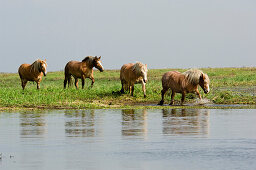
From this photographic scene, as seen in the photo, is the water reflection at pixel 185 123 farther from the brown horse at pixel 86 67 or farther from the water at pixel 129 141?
the brown horse at pixel 86 67

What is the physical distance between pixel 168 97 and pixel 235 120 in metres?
8.46

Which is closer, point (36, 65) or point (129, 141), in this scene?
point (129, 141)

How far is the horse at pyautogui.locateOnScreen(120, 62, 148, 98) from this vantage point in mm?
22984

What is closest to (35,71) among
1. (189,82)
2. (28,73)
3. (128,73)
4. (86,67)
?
(28,73)

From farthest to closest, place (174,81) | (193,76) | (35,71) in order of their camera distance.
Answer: (35,71) < (174,81) < (193,76)

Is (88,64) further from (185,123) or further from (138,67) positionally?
(185,123)

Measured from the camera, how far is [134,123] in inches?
554

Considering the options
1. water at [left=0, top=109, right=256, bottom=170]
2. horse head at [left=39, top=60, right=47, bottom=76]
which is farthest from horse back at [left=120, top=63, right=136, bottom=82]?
water at [left=0, top=109, right=256, bottom=170]

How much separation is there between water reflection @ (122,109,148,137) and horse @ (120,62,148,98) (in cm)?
524

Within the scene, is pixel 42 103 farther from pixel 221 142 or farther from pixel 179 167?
pixel 179 167

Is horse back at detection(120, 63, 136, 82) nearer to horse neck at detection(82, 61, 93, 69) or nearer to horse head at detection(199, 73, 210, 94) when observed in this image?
horse neck at detection(82, 61, 93, 69)

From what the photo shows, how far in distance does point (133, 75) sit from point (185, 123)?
31.5 ft

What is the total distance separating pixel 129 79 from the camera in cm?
2356

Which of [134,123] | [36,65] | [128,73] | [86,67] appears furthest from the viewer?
[86,67]
